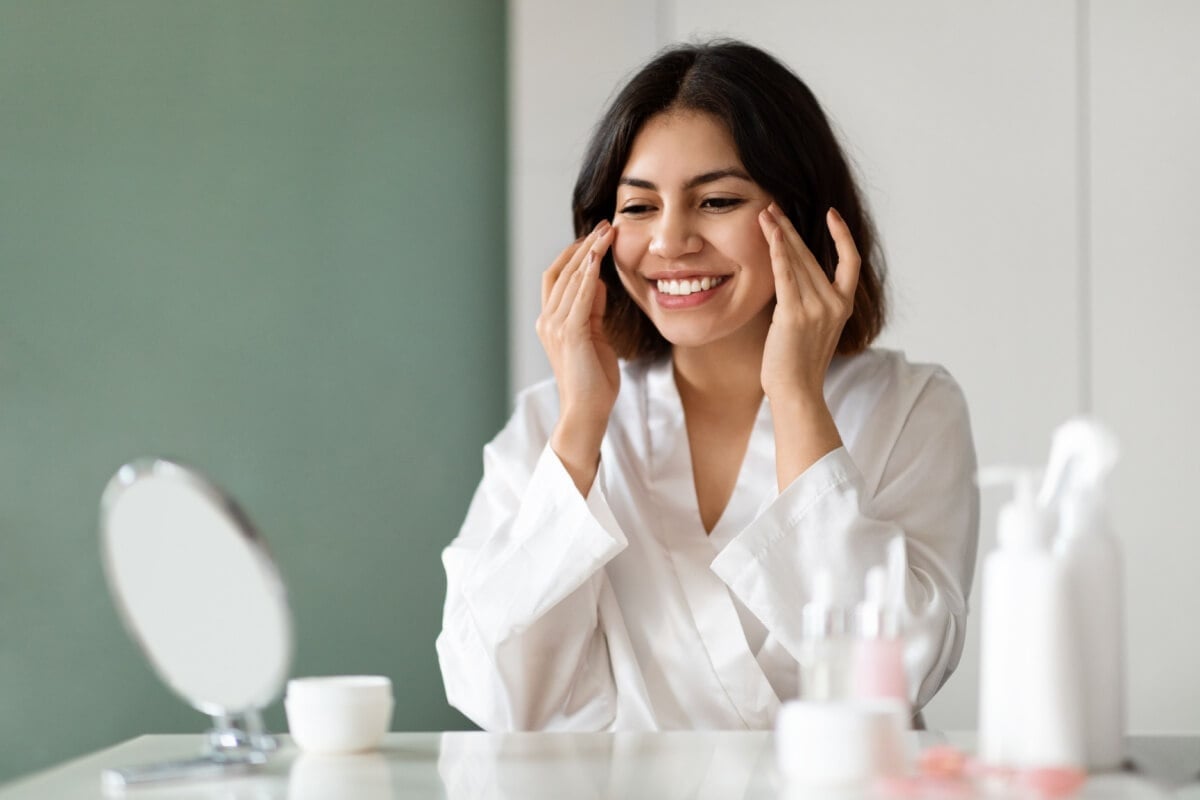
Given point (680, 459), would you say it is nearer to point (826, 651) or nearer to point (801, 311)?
point (801, 311)

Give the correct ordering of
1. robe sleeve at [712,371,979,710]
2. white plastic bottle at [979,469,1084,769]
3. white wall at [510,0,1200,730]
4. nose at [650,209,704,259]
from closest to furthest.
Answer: white plastic bottle at [979,469,1084,769] < robe sleeve at [712,371,979,710] < nose at [650,209,704,259] < white wall at [510,0,1200,730]

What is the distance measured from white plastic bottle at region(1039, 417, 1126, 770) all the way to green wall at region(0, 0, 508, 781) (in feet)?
4.73

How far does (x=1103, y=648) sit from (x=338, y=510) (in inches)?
71.2

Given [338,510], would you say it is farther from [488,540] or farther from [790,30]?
[790,30]

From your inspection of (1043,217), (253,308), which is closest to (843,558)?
(253,308)

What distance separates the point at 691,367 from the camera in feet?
6.08

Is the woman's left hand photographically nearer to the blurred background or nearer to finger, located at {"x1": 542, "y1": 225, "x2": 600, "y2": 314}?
finger, located at {"x1": 542, "y1": 225, "x2": 600, "y2": 314}

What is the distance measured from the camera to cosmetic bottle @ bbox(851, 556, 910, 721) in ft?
3.16

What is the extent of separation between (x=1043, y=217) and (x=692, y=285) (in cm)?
116

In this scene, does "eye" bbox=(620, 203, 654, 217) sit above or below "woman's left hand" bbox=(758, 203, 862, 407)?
above

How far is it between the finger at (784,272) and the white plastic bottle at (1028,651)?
755 millimetres

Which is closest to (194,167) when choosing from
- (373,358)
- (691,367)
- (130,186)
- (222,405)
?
(130,186)

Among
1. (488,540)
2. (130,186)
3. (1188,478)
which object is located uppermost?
(130,186)

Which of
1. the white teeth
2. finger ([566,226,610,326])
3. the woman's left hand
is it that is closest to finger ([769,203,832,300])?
the woman's left hand
